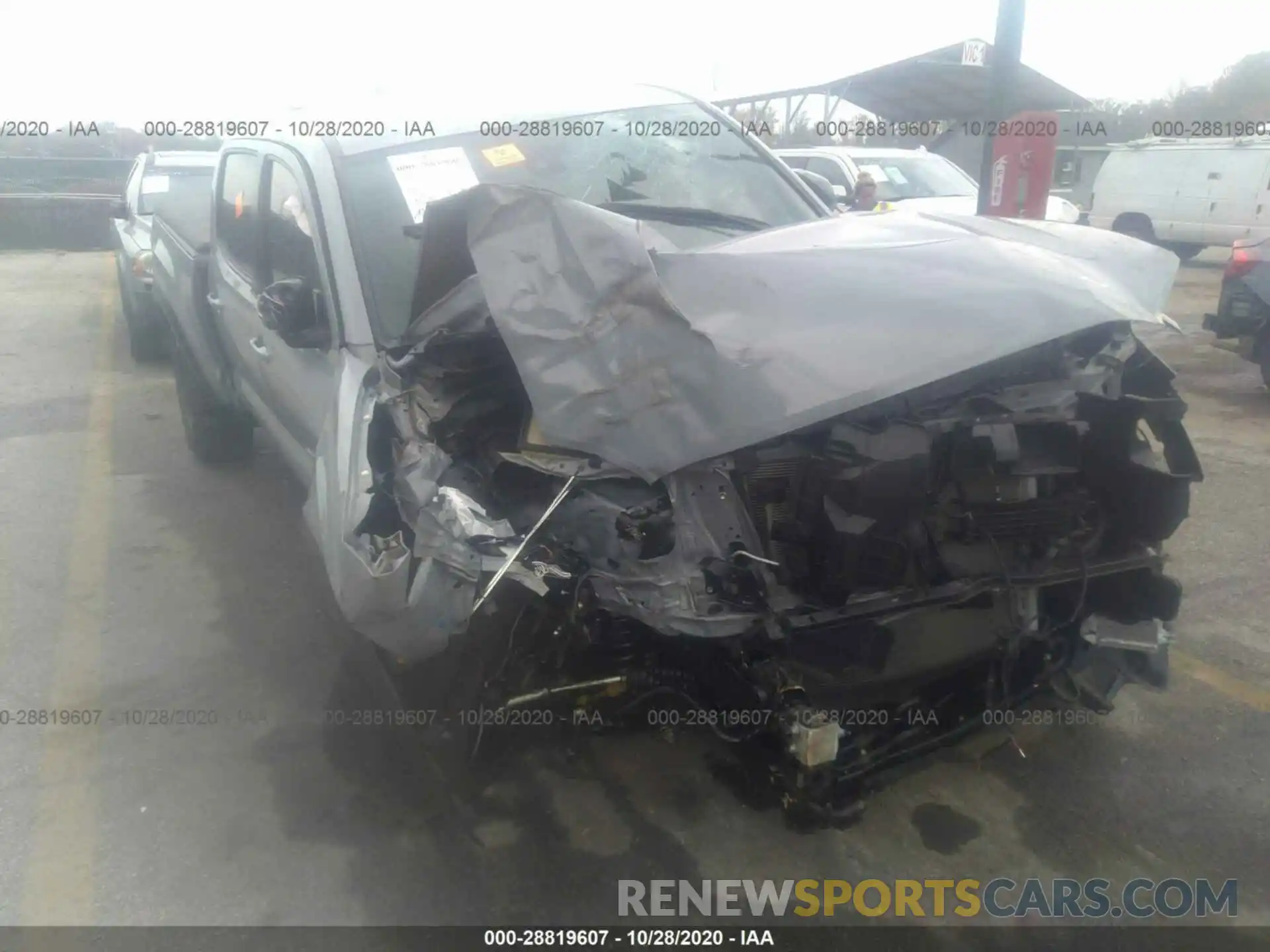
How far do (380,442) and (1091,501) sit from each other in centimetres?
198

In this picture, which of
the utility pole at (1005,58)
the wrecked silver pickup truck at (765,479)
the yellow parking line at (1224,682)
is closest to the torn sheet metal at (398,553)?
the wrecked silver pickup truck at (765,479)

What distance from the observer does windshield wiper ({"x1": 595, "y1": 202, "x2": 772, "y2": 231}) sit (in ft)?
11.8

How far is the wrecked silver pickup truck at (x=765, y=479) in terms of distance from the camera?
2385 mm

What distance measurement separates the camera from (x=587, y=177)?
373cm

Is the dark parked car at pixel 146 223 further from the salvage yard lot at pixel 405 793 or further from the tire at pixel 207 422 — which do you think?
the salvage yard lot at pixel 405 793

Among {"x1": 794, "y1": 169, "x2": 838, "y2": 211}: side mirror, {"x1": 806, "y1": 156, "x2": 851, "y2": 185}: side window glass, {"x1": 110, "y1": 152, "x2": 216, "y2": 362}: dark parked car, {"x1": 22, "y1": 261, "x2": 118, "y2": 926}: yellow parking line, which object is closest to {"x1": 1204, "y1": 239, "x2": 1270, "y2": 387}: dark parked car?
{"x1": 806, "y1": 156, "x2": 851, "y2": 185}: side window glass

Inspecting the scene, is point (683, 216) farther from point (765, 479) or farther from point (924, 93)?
point (924, 93)

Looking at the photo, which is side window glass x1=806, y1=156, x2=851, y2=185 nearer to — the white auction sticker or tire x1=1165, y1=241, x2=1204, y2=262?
the white auction sticker

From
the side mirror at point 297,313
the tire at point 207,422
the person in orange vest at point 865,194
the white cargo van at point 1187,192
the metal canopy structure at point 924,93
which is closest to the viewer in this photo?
the side mirror at point 297,313

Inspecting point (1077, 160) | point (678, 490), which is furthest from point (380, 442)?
point (1077, 160)

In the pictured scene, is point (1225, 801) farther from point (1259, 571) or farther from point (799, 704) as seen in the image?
point (1259, 571)

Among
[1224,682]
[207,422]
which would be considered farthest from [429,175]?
[1224,682]

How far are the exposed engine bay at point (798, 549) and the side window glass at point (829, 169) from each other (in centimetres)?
814

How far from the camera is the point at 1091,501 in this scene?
270 cm
